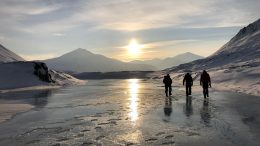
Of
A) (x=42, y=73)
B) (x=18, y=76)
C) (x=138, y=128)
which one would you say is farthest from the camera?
(x=42, y=73)

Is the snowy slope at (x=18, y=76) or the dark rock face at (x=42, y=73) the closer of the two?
the snowy slope at (x=18, y=76)

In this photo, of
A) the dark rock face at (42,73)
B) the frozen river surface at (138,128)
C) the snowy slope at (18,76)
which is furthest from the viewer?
the dark rock face at (42,73)

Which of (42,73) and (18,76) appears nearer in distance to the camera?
(18,76)

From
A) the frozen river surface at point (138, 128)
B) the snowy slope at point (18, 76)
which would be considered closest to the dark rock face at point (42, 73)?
the snowy slope at point (18, 76)

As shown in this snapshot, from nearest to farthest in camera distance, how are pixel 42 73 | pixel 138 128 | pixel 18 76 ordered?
pixel 138 128
pixel 18 76
pixel 42 73

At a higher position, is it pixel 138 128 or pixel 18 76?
pixel 18 76

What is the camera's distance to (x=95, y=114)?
2172 centimetres

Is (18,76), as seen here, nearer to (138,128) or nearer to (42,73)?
(42,73)

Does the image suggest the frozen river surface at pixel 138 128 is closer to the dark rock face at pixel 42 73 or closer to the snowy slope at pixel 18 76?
the snowy slope at pixel 18 76

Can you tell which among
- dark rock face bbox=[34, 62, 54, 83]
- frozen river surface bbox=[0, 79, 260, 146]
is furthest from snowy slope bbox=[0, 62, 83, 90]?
frozen river surface bbox=[0, 79, 260, 146]

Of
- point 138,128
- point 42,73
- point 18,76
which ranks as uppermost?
point 42,73

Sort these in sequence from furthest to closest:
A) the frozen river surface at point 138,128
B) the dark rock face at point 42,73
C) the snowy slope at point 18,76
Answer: the dark rock face at point 42,73, the snowy slope at point 18,76, the frozen river surface at point 138,128

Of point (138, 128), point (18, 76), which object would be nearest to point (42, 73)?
point (18, 76)

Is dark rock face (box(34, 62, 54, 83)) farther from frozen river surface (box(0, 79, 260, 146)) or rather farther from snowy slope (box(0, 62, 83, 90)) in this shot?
frozen river surface (box(0, 79, 260, 146))
